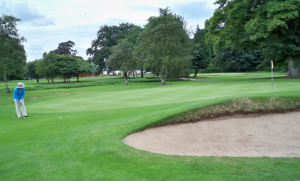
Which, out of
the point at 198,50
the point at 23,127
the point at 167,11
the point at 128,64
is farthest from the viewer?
Result: the point at 198,50

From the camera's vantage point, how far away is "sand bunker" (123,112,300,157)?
6887 millimetres

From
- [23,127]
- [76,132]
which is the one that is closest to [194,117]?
[76,132]

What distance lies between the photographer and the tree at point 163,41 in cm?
3712

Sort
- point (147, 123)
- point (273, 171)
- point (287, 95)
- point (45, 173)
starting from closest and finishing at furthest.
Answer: point (273, 171) → point (45, 173) → point (147, 123) → point (287, 95)

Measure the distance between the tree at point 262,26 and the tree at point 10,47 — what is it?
3033 cm

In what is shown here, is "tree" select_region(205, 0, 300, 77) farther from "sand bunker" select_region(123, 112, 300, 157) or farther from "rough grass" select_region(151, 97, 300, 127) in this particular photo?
"sand bunker" select_region(123, 112, 300, 157)

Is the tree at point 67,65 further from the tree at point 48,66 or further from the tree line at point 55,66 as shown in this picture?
the tree at point 48,66

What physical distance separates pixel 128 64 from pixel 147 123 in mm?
34884

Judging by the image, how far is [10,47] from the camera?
32.8m

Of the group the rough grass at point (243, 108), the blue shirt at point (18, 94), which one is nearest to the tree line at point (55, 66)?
the blue shirt at point (18, 94)

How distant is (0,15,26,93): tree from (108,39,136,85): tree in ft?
48.0

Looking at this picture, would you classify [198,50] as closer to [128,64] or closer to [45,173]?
[128,64]

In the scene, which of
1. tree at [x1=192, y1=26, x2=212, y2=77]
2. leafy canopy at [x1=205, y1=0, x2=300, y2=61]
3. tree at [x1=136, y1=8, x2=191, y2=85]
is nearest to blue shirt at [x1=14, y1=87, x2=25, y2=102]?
tree at [x1=136, y1=8, x2=191, y2=85]

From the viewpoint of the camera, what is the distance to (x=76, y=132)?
8375mm
